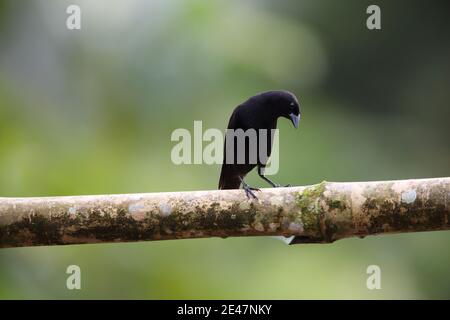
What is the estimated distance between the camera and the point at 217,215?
Answer: 11.6ft

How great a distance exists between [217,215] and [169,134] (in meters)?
3.53

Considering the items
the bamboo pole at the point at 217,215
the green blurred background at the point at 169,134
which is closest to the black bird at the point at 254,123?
the bamboo pole at the point at 217,215

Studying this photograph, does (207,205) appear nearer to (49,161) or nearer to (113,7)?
(49,161)

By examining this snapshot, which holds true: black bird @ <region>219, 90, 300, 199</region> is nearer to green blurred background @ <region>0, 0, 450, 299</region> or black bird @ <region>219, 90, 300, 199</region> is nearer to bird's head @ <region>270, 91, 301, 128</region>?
bird's head @ <region>270, 91, 301, 128</region>

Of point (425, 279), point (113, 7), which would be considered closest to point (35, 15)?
point (113, 7)

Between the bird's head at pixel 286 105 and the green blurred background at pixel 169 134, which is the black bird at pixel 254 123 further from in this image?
the green blurred background at pixel 169 134

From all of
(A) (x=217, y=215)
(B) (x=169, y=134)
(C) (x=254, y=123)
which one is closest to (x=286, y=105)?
(C) (x=254, y=123)

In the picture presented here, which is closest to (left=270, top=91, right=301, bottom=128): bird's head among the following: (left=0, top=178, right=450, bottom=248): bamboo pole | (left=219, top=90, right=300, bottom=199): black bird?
(left=219, top=90, right=300, bottom=199): black bird

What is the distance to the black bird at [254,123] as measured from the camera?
4730 millimetres

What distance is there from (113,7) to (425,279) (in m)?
3.84

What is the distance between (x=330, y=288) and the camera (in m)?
6.33

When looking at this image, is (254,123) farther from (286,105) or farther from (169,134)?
(169,134)

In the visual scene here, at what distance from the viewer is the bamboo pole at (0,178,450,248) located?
11.3ft

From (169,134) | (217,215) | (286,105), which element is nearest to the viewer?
(217,215)
